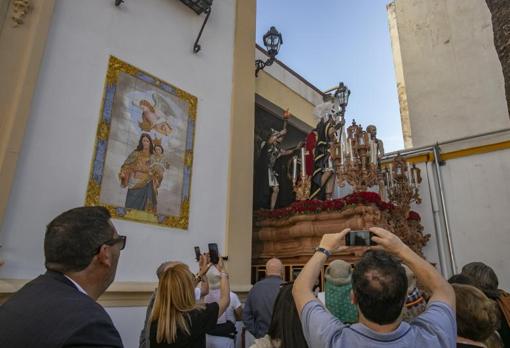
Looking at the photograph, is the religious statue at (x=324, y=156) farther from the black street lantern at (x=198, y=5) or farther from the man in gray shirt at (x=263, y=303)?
the man in gray shirt at (x=263, y=303)

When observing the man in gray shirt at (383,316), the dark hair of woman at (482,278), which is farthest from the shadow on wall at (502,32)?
the man in gray shirt at (383,316)

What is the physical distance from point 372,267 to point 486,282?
7.01 ft

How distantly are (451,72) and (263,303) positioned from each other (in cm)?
1276

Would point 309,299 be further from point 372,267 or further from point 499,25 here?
point 499,25

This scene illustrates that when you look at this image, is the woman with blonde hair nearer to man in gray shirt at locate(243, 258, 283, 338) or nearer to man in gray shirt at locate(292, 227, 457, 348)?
man in gray shirt at locate(292, 227, 457, 348)

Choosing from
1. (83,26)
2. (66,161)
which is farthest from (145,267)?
(83,26)

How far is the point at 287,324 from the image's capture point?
225cm

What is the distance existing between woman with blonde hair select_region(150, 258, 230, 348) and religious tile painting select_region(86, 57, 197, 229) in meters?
2.60

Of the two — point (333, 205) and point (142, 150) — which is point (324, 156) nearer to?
point (333, 205)

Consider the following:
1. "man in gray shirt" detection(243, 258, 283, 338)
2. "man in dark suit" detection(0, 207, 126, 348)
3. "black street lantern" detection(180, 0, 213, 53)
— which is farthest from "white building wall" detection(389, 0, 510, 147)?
"man in dark suit" detection(0, 207, 126, 348)

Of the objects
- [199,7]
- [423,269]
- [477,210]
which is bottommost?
[423,269]

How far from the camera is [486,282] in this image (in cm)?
301

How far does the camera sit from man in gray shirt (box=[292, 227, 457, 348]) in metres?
1.40

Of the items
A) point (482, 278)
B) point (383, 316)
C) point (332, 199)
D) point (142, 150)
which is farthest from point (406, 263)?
point (332, 199)
